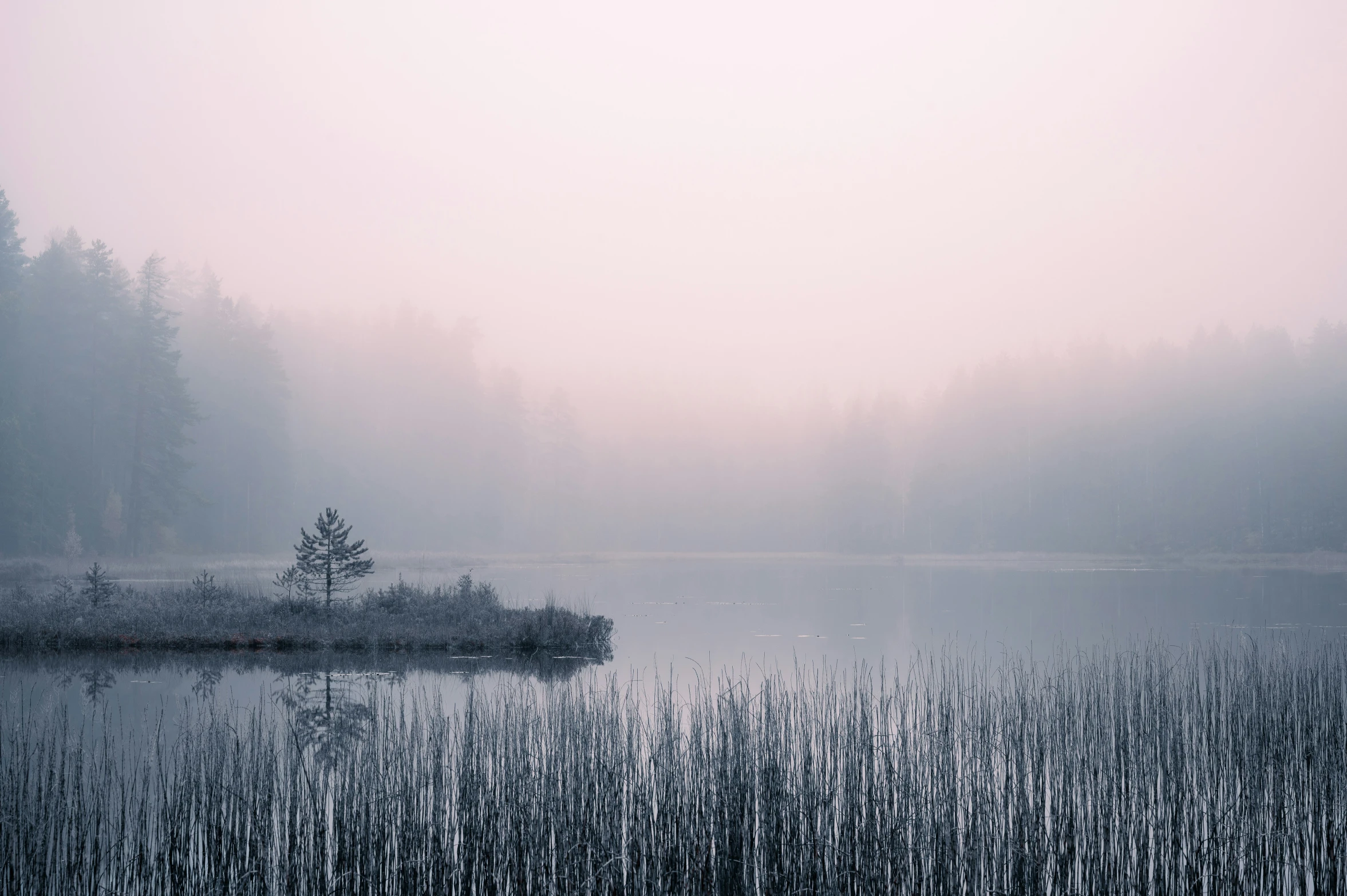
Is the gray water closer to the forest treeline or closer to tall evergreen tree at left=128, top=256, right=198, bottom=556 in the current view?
tall evergreen tree at left=128, top=256, right=198, bottom=556

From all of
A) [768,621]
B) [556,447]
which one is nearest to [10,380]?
[768,621]

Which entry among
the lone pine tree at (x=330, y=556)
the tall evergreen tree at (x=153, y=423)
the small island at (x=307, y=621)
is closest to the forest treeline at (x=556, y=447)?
the tall evergreen tree at (x=153, y=423)

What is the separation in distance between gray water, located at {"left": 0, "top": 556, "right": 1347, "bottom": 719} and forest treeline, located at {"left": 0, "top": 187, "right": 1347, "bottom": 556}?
32.6 ft

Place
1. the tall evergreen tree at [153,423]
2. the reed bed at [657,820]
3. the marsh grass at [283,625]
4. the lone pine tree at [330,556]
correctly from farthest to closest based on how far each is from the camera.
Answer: the tall evergreen tree at [153,423]
the lone pine tree at [330,556]
the marsh grass at [283,625]
the reed bed at [657,820]

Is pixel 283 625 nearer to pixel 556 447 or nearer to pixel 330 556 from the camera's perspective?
pixel 330 556

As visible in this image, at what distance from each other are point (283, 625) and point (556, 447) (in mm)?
Answer: 72415

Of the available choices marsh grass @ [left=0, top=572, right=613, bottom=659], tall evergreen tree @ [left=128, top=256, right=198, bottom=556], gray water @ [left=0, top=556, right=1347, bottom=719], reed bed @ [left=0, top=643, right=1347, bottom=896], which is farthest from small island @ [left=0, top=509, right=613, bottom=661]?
tall evergreen tree @ [left=128, top=256, right=198, bottom=556]

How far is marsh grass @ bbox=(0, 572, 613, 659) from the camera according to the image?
2225 centimetres

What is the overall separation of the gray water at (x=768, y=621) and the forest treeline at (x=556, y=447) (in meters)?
9.94

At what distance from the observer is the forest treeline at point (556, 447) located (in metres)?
51.6

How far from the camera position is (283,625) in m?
23.9

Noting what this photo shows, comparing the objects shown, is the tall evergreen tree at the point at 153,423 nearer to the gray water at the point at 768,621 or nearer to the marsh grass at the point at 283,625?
the gray water at the point at 768,621

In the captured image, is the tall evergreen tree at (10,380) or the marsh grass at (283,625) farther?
the tall evergreen tree at (10,380)

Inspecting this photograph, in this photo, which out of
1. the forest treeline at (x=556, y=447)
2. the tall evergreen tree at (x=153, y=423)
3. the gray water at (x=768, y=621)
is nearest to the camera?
the gray water at (x=768, y=621)
